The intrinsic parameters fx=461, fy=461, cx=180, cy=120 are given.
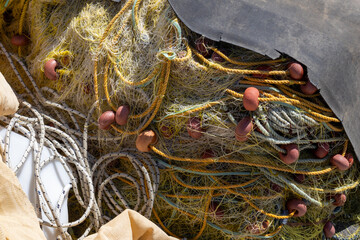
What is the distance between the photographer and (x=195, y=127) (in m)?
2.24

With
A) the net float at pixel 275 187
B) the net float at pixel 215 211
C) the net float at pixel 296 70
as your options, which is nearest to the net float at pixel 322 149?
the net float at pixel 275 187

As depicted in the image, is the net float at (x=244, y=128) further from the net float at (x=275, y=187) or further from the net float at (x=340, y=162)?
the net float at (x=340, y=162)

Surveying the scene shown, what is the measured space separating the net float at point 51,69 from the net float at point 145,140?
63cm

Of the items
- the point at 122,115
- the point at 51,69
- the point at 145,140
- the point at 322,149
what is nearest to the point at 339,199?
the point at 322,149

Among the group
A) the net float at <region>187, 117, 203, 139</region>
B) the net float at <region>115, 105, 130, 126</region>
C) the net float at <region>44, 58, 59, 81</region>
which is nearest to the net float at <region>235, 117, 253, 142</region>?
the net float at <region>187, 117, 203, 139</region>

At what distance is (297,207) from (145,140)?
2.77 ft

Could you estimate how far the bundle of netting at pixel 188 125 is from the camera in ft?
7.26

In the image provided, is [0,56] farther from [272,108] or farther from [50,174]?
[272,108]

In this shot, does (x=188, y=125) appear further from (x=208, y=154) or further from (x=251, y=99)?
(x=251, y=99)

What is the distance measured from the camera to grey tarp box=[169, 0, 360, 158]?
2.17 m

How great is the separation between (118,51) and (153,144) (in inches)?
20.9

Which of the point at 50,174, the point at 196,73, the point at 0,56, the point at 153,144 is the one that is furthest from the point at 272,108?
the point at 0,56

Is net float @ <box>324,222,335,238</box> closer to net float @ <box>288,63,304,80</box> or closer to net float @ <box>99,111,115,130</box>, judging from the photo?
net float @ <box>288,63,304,80</box>

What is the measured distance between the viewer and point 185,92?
7.66ft
